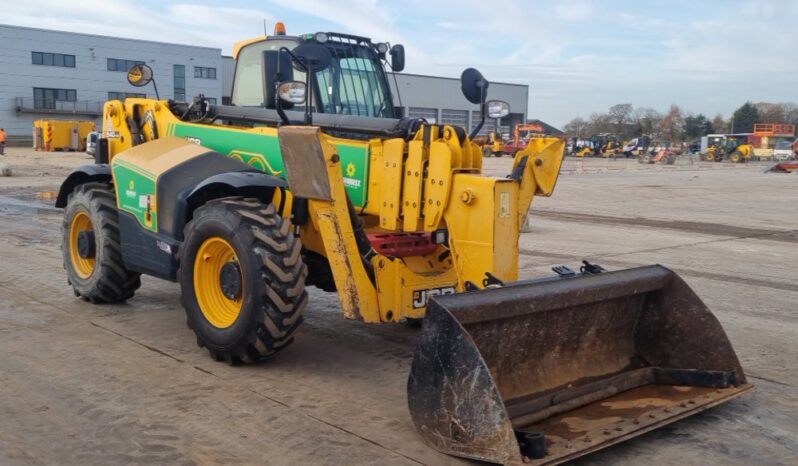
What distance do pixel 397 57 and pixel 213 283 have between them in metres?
2.82

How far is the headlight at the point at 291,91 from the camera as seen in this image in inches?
215

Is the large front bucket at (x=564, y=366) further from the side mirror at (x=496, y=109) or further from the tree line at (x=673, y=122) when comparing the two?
the tree line at (x=673, y=122)

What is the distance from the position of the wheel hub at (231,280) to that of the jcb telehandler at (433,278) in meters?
0.01

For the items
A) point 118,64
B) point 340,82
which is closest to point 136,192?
point 340,82

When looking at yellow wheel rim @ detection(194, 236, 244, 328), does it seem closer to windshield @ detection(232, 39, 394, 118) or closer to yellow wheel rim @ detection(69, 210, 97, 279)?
windshield @ detection(232, 39, 394, 118)

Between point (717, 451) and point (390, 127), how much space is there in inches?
116

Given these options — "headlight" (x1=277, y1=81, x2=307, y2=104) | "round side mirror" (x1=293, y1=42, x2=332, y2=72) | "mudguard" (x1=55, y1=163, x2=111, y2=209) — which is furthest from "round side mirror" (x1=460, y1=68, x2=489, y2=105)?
"mudguard" (x1=55, y1=163, x2=111, y2=209)

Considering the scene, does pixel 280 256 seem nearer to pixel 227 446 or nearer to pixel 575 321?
pixel 227 446

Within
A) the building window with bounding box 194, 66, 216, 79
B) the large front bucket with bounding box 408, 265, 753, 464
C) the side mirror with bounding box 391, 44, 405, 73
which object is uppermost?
the building window with bounding box 194, 66, 216, 79

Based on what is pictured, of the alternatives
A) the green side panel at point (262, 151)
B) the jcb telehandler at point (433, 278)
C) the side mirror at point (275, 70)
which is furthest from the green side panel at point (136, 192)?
the side mirror at point (275, 70)

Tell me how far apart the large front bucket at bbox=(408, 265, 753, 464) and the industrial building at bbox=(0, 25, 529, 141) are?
56.3 m

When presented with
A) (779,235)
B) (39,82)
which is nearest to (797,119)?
(39,82)

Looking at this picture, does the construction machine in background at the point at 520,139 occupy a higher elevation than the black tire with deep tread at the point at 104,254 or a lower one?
higher

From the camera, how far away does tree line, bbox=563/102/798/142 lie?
89688 millimetres
